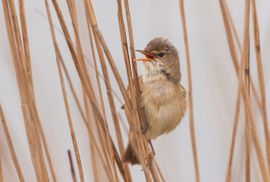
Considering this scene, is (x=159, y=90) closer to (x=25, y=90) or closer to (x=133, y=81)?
(x=133, y=81)

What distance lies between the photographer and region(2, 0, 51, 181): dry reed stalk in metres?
2.22

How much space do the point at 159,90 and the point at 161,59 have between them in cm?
16

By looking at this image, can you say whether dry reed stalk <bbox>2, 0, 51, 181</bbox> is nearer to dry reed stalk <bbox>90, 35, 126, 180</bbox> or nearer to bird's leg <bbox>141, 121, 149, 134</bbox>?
dry reed stalk <bbox>90, 35, 126, 180</bbox>

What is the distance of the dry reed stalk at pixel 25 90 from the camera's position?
2219 millimetres

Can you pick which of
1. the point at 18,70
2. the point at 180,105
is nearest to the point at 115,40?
the point at 180,105

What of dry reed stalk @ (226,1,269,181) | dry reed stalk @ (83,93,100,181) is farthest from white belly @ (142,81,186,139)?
dry reed stalk @ (226,1,269,181)

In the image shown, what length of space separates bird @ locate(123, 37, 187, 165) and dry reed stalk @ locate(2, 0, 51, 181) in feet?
2.14

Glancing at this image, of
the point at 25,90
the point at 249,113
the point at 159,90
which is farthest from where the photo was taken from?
the point at 159,90

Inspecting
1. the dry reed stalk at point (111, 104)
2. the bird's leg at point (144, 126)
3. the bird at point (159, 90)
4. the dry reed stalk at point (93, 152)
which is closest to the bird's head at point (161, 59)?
the bird at point (159, 90)

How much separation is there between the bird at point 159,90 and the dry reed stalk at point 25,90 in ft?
2.14

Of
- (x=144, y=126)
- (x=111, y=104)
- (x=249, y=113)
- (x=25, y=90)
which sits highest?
(x=25, y=90)

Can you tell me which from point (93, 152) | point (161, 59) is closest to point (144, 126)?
point (161, 59)

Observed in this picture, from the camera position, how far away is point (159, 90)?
2.91 meters

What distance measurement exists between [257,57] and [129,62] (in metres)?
0.54
